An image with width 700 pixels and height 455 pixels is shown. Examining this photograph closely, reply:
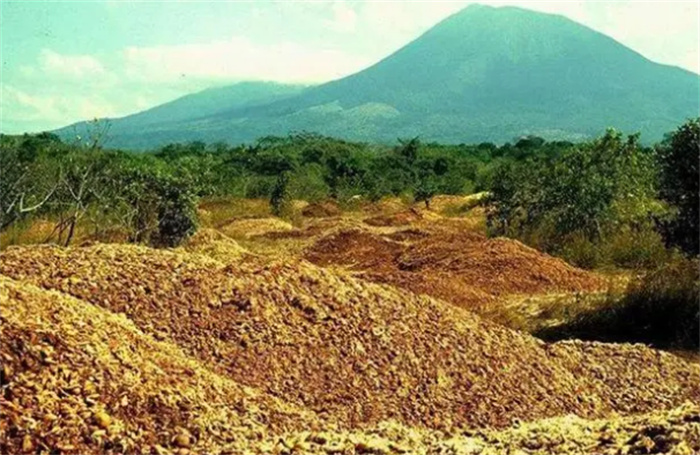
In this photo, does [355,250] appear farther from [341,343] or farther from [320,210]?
[341,343]

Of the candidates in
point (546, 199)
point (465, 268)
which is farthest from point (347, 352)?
point (546, 199)

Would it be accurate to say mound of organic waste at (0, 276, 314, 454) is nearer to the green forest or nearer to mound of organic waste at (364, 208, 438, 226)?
the green forest

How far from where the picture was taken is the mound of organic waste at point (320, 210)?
113ft

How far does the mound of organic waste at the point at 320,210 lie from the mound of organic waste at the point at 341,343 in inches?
985

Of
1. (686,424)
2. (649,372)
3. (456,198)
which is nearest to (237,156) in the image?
(456,198)

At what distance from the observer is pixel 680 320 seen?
11125mm

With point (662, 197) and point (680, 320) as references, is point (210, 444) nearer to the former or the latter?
point (680, 320)

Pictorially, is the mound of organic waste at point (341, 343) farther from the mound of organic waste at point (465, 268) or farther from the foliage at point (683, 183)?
the mound of organic waste at point (465, 268)

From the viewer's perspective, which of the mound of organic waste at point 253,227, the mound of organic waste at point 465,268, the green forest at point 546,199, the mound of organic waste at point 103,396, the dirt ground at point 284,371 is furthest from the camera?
the mound of organic waste at point 253,227

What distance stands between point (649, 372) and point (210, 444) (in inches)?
213

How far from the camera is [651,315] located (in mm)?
11398

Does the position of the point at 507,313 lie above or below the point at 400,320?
below

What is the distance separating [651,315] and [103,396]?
26.0 feet

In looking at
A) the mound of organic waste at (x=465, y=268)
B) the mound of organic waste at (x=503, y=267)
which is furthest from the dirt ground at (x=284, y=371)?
the mound of organic waste at (x=503, y=267)
